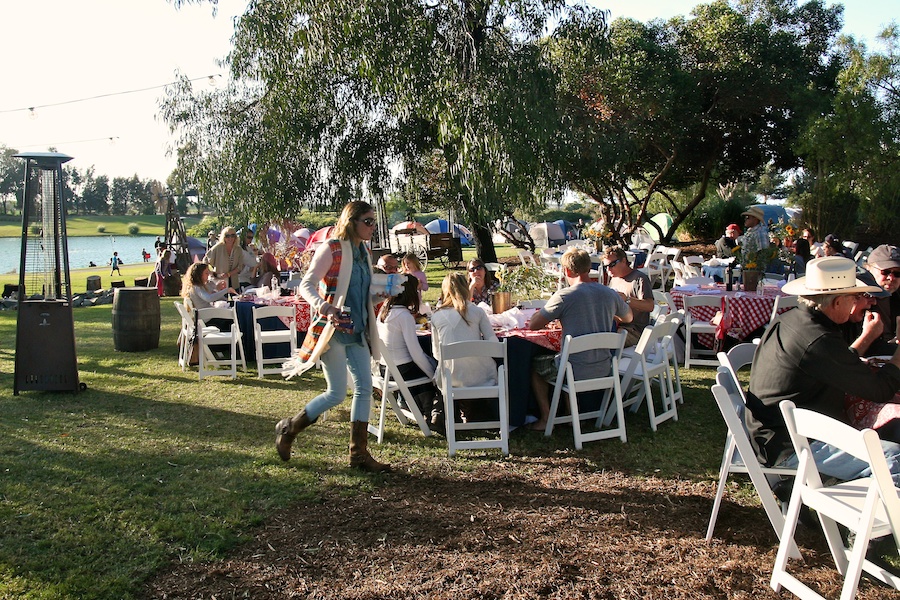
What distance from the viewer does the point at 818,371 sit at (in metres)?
3.31

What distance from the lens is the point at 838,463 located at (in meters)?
3.27

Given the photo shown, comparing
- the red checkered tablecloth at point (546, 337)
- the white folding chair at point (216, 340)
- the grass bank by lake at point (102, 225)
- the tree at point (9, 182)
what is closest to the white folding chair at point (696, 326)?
the red checkered tablecloth at point (546, 337)

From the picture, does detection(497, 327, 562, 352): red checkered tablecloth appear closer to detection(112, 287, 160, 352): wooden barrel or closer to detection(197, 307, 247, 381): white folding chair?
detection(197, 307, 247, 381): white folding chair

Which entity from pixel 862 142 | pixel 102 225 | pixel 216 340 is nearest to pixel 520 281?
pixel 216 340

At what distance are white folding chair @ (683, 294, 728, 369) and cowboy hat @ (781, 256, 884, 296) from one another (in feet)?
13.9

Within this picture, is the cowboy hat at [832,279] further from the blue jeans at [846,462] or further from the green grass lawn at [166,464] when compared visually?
the green grass lawn at [166,464]

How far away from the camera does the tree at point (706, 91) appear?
1831 centimetres

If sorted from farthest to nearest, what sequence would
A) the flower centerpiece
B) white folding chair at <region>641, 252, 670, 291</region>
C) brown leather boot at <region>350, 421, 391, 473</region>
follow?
white folding chair at <region>641, 252, 670, 291</region>, the flower centerpiece, brown leather boot at <region>350, 421, 391, 473</region>

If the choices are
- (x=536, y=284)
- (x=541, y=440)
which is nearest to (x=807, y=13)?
(x=536, y=284)

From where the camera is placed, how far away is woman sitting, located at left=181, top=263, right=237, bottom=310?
848 cm

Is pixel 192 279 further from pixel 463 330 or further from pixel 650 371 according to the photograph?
pixel 650 371

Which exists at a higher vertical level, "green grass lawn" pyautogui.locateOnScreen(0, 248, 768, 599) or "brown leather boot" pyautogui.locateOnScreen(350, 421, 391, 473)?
"brown leather boot" pyautogui.locateOnScreen(350, 421, 391, 473)

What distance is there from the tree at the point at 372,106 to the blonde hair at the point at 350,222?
683cm

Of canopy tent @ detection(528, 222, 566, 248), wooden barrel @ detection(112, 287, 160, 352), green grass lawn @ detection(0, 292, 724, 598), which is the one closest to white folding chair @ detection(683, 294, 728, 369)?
green grass lawn @ detection(0, 292, 724, 598)
